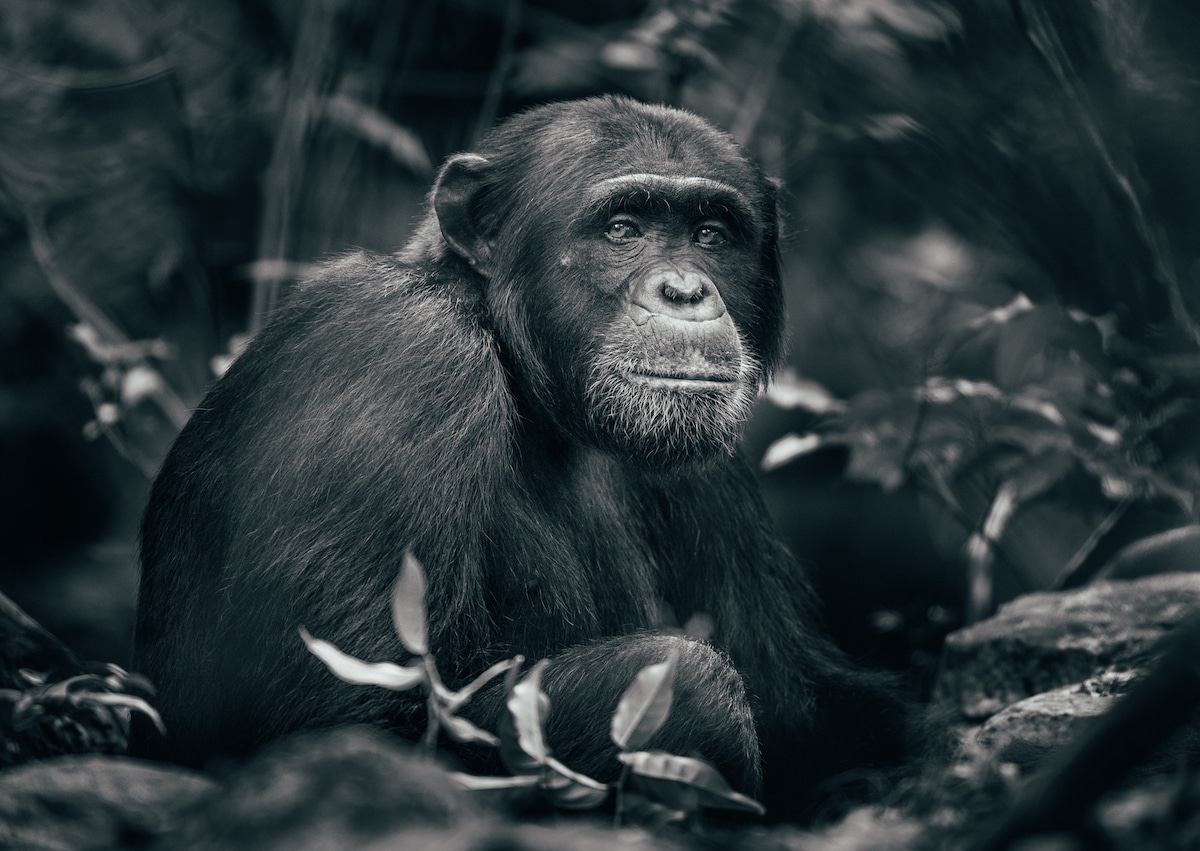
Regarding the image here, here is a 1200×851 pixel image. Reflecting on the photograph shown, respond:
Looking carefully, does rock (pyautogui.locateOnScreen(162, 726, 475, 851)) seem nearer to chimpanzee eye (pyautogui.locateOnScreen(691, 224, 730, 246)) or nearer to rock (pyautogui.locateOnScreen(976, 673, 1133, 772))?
rock (pyautogui.locateOnScreen(976, 673, 1133, 772))

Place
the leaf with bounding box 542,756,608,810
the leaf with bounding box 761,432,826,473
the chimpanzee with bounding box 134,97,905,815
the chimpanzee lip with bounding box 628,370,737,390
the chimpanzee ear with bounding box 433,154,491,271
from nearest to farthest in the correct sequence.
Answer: the leaf with bounding box 542,756,608,810 → the chimpanzee with bounding box 134,97,905,815 → the chimpanzee lip with bounding box 628,370,737,390 → the chimpanzee ear with bounding box 433,154,491,271 → the leaf with bounding box 761,432,826,473

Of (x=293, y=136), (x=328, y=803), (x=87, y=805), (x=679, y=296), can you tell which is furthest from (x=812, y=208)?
(x=328, y=803)

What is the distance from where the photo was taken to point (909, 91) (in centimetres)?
618

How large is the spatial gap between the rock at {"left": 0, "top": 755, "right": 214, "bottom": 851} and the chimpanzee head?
203cm

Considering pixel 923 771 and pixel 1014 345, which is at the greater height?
pixel 1014 345

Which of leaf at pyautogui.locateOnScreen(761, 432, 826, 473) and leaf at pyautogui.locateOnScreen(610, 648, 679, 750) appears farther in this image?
leaf at pyautogui.locateOnScreen(761, 432, 826, 473)

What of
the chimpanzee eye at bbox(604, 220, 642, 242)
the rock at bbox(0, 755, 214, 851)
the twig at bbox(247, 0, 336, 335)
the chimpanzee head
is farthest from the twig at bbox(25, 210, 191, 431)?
the rock at bbox(0, 755, 214, 851)

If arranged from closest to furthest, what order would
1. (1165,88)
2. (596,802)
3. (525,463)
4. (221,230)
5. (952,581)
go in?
(596,802) → (525,463) → (1165,88) → (952,581) → (221,230)

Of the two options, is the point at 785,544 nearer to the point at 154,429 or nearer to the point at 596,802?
the point at 596,802

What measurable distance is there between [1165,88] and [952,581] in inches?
151

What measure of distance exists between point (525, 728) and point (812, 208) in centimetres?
730

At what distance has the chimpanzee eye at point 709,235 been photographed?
447 cm

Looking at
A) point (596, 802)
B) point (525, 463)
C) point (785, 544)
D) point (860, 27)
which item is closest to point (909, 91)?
point (860, 27)

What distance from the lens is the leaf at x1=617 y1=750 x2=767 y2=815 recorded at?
2.61 meters
